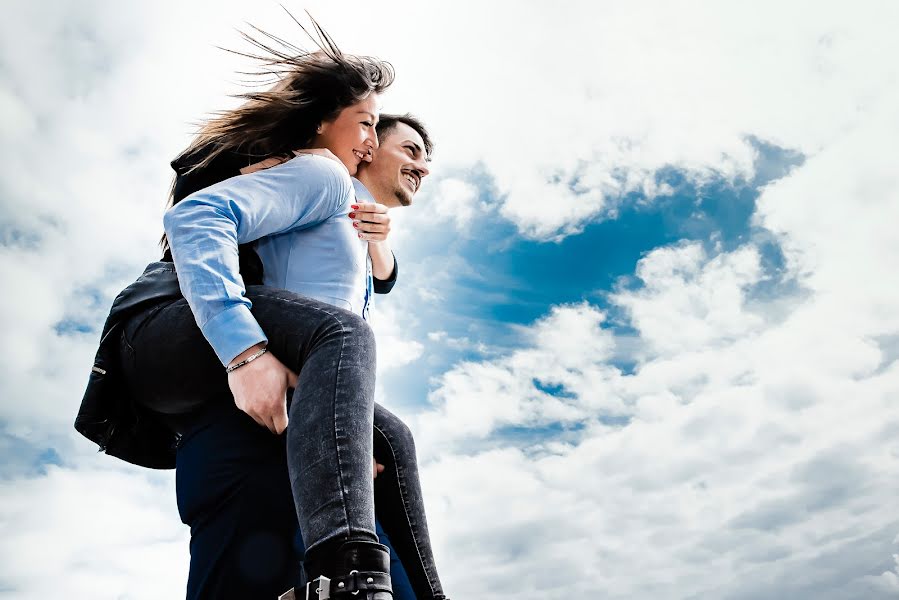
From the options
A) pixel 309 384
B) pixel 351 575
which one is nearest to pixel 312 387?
pixel 309 384

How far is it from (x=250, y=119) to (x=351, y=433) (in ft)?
4.89

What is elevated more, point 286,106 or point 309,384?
point 286,106

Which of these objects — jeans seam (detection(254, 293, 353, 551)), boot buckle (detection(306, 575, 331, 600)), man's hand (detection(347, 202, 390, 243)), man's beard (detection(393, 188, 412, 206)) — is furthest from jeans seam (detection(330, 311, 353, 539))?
man's beard (detection(393, 188, 412, 206))

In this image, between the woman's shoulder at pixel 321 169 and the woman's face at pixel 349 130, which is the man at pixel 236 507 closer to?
the woman's shoulder at pixel 321 169

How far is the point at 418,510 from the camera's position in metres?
2.72

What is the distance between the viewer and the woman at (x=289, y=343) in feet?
5.59

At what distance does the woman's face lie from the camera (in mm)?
2883

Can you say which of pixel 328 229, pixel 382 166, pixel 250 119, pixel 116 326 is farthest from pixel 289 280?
pixel 382 166

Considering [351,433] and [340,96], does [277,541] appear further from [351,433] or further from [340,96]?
[340,96]

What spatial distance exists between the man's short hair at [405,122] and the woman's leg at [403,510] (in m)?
2.34

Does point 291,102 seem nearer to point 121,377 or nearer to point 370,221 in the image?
point 370,221

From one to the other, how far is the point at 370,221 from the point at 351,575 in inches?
59.3

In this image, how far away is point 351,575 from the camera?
1594 millimetres

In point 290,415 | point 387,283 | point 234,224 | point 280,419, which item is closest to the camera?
point 290,415
